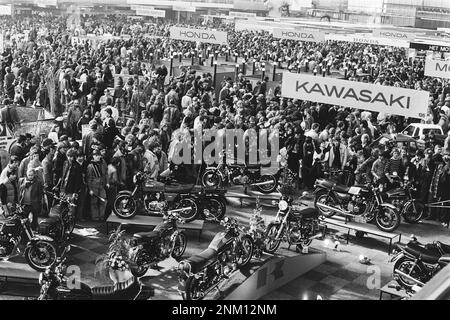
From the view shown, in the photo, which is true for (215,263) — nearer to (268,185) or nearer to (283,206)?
(283,206)

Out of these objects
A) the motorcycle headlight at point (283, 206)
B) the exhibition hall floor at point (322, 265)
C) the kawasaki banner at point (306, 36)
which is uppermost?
the kawasaki banner at point (306, 36)

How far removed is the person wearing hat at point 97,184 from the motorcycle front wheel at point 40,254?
2.33 m

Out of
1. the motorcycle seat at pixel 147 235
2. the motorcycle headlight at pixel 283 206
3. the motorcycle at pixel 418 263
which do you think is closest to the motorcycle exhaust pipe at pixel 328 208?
the motorcycle headlight at pixel 283 206

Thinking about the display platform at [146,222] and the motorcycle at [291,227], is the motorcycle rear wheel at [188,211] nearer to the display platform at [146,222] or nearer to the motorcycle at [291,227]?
the display platform at [146,222]

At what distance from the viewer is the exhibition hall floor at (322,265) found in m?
8.24

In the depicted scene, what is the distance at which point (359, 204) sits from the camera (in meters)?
11.4

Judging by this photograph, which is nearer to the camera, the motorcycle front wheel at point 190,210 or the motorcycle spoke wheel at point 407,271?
the motorcycle spoke wheel at point 407,271

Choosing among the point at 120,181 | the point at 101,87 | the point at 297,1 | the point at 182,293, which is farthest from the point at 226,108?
the point at 297,1

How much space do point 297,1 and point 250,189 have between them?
10576 cm

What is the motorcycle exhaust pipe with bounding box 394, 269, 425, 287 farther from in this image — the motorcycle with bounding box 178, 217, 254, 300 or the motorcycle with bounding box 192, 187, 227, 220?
the motorcycle with bounding box 192, 187, 227, 220

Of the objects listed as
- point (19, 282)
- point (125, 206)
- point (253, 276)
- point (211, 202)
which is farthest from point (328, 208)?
point (19, 282)

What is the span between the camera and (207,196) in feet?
35.8

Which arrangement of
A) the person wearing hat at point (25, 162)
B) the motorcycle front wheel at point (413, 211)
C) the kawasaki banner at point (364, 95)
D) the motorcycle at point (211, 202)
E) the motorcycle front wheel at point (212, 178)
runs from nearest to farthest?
the person wearing hat at point (25, 162)
the motorcycle at point (211, 202)
the motorcycle front wheel at point (413, 211)
the kawasaki banner at point (364, 95)
the motorcycle front wheel at point (212, 178)

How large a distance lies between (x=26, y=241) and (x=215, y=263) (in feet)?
10.1
